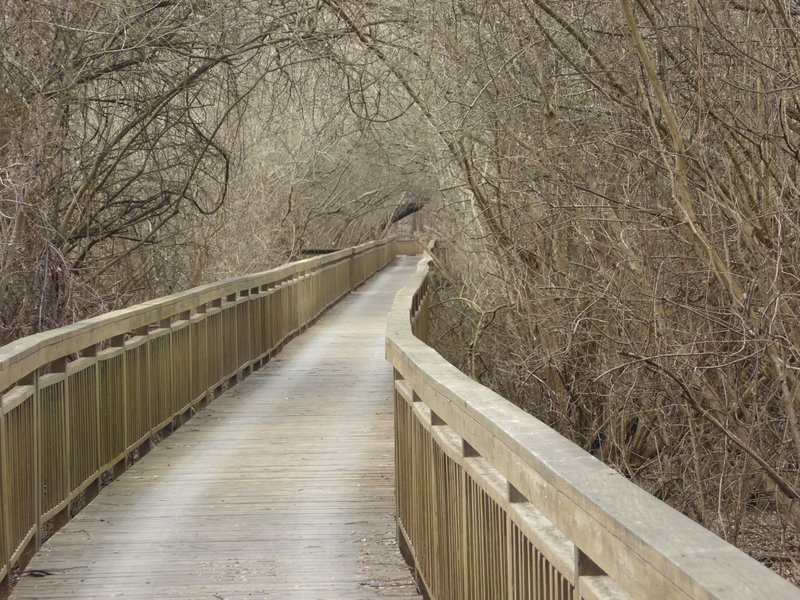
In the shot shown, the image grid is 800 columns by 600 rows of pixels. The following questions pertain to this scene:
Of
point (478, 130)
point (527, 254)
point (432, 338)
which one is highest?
point (478, 130)

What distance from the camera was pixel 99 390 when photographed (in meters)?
7.70

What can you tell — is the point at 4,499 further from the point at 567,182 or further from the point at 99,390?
the point at 567,182

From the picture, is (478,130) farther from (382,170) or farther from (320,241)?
(320,241)

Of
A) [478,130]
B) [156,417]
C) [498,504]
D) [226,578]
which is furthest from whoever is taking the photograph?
[478,130]

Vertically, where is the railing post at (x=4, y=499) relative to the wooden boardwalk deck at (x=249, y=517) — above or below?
above

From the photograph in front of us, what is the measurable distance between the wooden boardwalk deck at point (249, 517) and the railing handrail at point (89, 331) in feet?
3.29

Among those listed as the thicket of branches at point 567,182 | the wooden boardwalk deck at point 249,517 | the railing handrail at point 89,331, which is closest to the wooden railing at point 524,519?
the wooden boardwalk deck at point 249,517

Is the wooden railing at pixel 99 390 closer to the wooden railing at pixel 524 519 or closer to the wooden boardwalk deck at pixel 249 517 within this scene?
the wooden boardwalk deck at pixel 249 517

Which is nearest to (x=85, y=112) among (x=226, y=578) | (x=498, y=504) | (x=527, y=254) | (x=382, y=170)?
(x=527, y=254)

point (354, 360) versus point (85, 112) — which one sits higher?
point (85, 112)

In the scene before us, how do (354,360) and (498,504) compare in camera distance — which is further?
(354,360)

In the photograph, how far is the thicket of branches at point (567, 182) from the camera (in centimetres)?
676

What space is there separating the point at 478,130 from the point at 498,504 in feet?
24.6

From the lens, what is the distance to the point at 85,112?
1166cm
